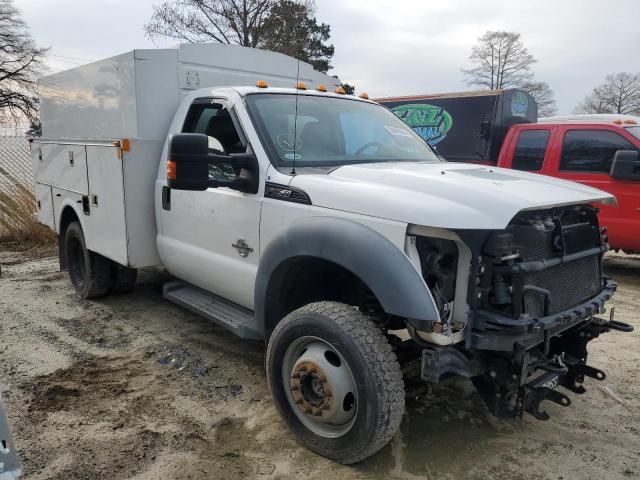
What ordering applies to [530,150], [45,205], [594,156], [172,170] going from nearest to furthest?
[172,170], [45,205], [594,156], [530,150]

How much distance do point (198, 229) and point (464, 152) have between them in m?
6.01

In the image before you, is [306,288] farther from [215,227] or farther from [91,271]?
[91,271]

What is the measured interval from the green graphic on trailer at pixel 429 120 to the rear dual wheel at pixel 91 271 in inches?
212

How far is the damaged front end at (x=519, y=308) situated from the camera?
8.45 feet

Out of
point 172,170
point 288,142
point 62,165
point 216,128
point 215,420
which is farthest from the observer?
point 62,165

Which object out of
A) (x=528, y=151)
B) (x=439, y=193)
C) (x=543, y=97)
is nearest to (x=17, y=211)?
(x=528, y=151)

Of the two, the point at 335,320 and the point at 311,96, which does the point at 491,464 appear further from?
the point at 311,96

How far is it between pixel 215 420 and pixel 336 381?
1009 millimetres

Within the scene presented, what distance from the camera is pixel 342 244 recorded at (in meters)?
2.75

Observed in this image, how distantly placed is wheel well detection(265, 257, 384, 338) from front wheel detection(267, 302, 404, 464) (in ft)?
1.02

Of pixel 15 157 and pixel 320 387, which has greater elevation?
pixel 15 157

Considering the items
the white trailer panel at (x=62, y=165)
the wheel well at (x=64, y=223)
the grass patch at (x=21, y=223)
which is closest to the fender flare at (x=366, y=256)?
the white trailer panel at (x=62, y=165)

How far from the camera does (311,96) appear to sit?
4.12 meters

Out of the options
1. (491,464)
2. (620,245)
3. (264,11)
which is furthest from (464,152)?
(264,11)
